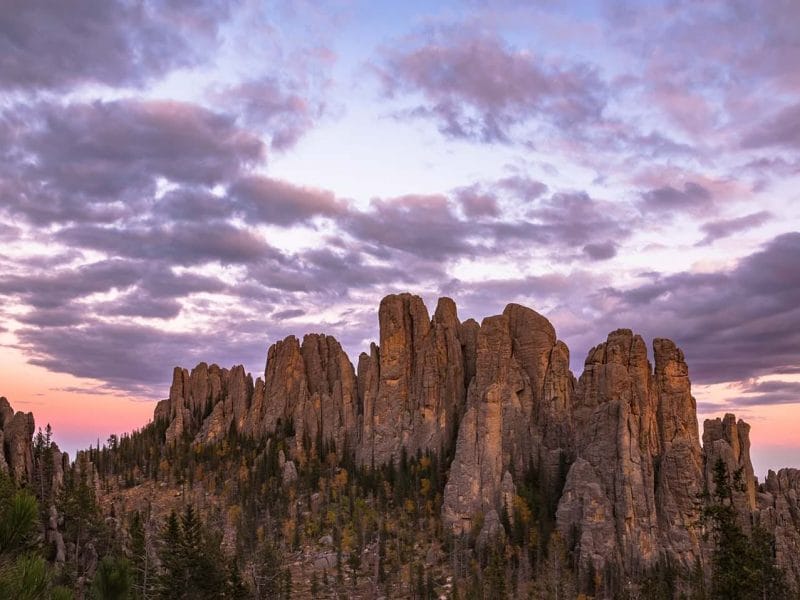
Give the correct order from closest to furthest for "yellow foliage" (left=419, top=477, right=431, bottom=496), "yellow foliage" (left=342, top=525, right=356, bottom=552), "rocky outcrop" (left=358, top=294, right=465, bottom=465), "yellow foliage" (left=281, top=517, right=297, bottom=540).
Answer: "yellow foliage" (left=342, top=525, right=356, bottom=552) < "yellow foliage" (left=281, top=517, right=297, bottom=540) < "yellow foliage" (left=419, top=477, right=431, bottom=496) < "rocky outcrop" (left=358, top=294, right=465, bottom=465)

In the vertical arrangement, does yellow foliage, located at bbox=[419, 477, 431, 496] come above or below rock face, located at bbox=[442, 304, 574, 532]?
below

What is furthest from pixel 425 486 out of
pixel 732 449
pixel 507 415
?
pixel 732 449

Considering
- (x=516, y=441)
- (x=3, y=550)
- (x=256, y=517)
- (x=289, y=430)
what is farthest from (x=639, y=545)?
(x=3, y=550)

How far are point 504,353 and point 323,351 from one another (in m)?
57.1

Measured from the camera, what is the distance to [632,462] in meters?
108

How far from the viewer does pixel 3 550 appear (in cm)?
1358

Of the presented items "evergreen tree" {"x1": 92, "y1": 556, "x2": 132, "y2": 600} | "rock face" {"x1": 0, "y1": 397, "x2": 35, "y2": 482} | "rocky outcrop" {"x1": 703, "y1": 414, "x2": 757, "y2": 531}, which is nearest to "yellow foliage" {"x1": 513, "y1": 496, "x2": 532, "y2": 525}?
"rocky outcrop" {"x1": 703, "y1": 414, "x2": 757, "y2": 531}

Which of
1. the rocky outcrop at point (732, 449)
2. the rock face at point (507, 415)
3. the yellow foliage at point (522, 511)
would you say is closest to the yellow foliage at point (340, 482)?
the rock face at point (507, 415)

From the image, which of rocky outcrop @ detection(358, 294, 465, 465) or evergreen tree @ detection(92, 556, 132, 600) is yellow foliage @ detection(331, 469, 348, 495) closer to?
rocky outcrop @ detection(358, 294, 465, 465)

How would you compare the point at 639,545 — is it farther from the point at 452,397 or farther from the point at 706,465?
the point at 452,397

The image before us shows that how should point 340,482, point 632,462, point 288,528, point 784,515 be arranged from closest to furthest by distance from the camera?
point 632,462
point 784,515
point 288,528
point 340,482

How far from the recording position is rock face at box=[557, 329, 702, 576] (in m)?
102

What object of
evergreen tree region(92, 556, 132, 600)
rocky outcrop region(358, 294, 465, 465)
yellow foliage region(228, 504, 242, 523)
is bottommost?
yellow foliage region(228, 504, 242, 523)

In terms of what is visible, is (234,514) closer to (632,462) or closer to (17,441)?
(17,441)
